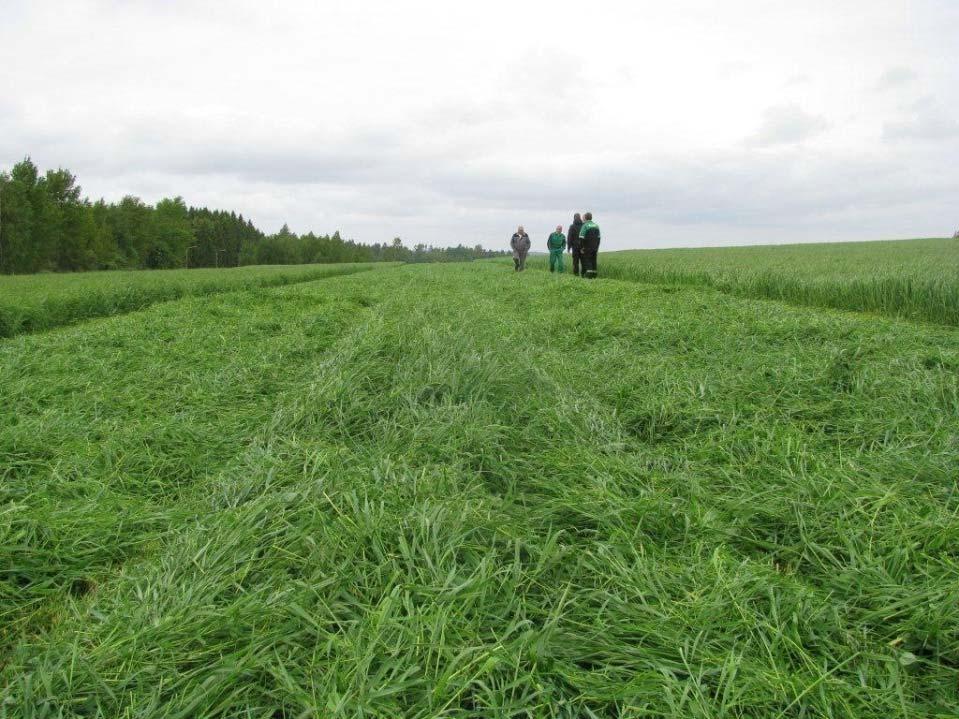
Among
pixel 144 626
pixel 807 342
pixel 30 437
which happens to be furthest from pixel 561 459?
pixel 807 342

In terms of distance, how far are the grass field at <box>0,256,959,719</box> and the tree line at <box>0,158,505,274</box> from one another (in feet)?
144

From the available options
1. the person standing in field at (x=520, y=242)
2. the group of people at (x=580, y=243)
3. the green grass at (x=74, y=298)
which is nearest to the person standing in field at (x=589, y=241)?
the group of people at (x=580, y=243)

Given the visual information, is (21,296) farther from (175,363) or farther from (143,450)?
(143,450)

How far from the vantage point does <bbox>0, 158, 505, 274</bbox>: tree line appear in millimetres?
37562

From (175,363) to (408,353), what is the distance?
9.21 feet

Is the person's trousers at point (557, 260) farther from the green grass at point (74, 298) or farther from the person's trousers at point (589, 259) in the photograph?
the green grass at point (74, 298)

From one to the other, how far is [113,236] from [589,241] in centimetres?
5498

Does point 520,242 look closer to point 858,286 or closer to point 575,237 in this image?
point 575,237

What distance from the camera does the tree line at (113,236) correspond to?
123 feet

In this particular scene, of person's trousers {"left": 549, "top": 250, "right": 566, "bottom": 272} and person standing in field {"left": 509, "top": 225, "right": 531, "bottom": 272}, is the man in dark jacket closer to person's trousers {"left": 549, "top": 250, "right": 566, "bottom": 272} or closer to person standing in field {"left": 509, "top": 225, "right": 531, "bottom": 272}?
person's trousers {"left": 549, "top": 250, "right": 566, "bottom": 272}

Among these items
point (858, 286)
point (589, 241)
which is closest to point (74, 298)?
point (589, 241)

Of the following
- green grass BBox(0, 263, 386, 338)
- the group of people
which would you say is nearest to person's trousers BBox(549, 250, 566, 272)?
the group of people

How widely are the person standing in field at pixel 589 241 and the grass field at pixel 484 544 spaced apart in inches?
524

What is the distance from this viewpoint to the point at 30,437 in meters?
3.36
